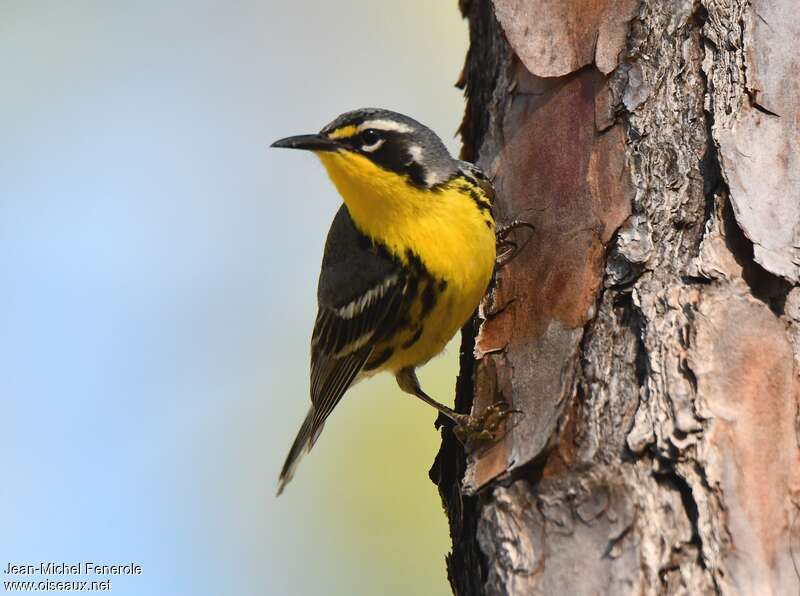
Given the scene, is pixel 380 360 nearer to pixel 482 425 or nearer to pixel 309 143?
pixel 309 143

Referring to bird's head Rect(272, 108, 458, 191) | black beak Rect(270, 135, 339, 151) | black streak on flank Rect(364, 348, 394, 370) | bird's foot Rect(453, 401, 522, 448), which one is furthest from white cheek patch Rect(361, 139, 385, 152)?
bird's foot Rect(453, 401, 522, 448)

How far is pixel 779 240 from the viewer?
2.80 metres

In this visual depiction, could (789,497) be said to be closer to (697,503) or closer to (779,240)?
(697,503)

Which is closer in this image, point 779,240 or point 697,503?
point 697,503

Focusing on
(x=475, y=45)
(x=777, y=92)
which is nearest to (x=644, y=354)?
(x=777, y=92)

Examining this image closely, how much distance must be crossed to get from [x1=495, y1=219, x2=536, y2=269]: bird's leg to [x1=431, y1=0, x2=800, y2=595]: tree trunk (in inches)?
1.7

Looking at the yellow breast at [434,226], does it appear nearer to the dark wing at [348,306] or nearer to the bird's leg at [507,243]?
the bird's leg at [507,243]

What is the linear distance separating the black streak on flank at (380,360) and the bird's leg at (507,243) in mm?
709

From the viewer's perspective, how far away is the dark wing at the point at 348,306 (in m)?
4.06

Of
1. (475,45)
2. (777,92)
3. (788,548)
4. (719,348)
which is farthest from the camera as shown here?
(475,45)

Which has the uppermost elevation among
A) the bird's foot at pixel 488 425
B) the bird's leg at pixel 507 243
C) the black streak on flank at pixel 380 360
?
the bird's leg at pixel 507 243

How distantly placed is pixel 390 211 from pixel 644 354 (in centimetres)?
150

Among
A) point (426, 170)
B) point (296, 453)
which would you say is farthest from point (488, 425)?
point (296, 453)

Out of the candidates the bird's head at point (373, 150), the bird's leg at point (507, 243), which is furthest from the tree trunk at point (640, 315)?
the bird's head at point (373, 150)
